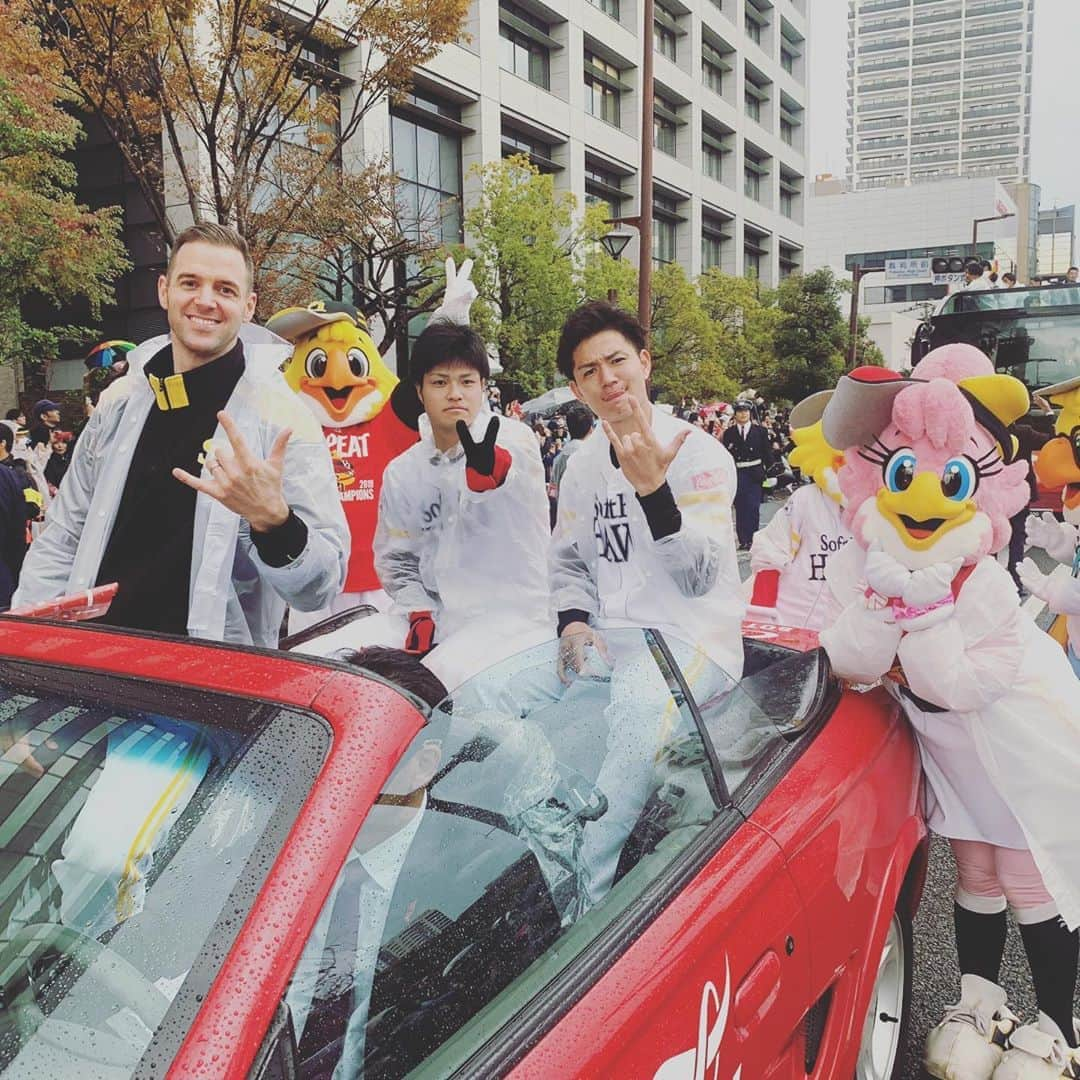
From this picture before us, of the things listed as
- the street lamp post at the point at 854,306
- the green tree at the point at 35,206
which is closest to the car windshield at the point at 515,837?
the green tree at the point at 35,206

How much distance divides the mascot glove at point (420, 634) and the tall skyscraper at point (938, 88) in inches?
5347

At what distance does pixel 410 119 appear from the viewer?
2525 cm

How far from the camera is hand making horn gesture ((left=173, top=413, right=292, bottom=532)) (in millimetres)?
2035

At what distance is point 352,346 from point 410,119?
2274 centimetres

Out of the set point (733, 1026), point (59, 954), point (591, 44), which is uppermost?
point (591, 44)

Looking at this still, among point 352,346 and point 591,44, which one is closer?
point 352,346

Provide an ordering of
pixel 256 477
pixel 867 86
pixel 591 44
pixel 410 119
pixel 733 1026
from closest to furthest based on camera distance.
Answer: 1. pixel 733 1026
2. pixel 256 477
3. pixel 410 119
4. pixel 591 44
5. pixel 867 86

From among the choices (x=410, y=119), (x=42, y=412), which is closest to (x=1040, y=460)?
(x=42, y=412)

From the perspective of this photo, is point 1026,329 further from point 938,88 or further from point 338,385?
point 938,88

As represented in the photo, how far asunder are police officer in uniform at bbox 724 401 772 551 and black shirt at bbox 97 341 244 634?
915 centimetres

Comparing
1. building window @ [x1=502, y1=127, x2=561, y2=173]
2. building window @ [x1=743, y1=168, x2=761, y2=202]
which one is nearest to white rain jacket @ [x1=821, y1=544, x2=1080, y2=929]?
building window @ [x1=502, y1=127, x2=561, y2=173]

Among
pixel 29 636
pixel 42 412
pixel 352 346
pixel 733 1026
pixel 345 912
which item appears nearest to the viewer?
pixel 345 912

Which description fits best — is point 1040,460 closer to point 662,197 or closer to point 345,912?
point 345,912

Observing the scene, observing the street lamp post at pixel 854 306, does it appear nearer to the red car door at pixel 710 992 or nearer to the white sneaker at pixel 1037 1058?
the white sneaker at pixel 1037 1058
